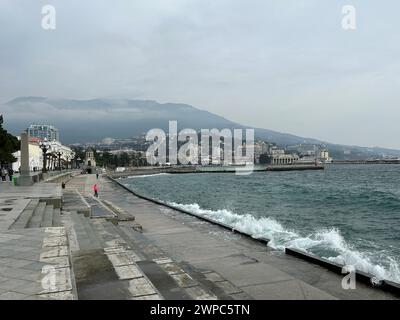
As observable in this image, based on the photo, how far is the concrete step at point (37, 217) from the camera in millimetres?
9727

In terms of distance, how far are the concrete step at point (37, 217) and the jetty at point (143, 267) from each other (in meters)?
0.03

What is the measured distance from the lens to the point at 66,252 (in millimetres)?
6266

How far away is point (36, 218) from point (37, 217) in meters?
0.19

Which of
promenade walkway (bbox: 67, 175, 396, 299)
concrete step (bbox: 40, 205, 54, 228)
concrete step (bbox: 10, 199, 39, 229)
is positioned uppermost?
concrete step (bbox: 10, 199, 39, 229)

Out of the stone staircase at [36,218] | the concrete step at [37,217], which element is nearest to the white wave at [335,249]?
the stone staircase at [36,218]

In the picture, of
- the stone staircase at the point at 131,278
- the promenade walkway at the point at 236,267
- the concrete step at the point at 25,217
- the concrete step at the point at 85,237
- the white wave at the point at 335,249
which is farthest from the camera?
the white wave at the point at 335,249

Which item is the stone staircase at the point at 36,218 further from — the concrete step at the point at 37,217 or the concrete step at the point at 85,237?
the concrete step at the point at 85,237

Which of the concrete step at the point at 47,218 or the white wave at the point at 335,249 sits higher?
the concrete step at the point at 47,218

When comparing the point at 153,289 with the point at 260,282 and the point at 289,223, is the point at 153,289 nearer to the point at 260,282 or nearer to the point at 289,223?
the point at 260,282

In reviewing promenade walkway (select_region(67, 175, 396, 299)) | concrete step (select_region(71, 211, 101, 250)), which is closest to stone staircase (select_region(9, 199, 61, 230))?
concrete step (select_region(71, 211, 101, 250))

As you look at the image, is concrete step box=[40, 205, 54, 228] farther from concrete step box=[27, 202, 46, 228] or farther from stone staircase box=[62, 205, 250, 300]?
stone staircase box=[62, 205, 250, 300]

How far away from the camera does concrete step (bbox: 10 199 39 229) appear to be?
915 centimetres
